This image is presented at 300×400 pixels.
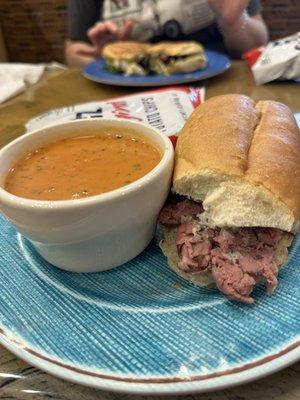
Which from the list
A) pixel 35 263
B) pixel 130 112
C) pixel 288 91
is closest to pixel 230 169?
pixel 35 263

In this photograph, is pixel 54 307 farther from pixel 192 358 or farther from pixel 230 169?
pixel 230 169

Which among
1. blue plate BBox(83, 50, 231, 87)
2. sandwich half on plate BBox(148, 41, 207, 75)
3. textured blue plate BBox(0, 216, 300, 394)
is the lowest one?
blue plate BBox(83, 50, 231, 87)

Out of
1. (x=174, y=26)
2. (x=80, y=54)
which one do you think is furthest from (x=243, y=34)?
(x=80, y=54)

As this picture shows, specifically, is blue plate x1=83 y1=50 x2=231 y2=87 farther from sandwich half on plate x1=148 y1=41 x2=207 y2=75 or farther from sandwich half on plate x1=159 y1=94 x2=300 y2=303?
sandwich half on plate x1=159 y1=94 x2=300 y2=303

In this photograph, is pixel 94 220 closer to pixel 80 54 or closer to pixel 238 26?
pixel 238 26

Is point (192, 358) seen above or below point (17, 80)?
above

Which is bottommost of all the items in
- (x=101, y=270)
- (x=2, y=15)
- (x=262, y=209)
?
(x=2, y=15)

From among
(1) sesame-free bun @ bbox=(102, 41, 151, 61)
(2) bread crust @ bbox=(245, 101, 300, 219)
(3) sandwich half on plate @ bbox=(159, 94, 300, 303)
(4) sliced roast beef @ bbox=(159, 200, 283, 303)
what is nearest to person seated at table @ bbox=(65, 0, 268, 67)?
(1) sesame-free bun @ bbox=(102, 41, 151, 61)
